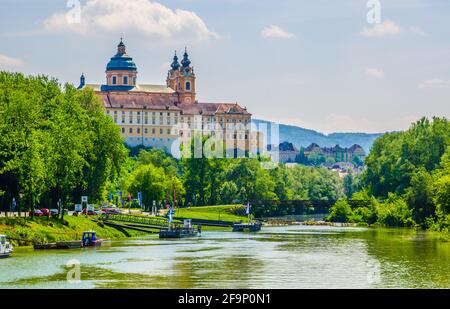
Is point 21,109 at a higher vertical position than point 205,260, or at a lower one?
higher

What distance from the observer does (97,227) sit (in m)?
102

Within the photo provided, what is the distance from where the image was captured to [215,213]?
152625mm

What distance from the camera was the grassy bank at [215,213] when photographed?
14525 cm

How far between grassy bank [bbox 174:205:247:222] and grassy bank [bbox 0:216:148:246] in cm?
3912

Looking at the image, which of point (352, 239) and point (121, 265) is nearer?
point (121, 265)

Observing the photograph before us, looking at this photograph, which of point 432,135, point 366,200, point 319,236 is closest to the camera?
point 319,236

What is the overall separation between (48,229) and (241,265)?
2435cm

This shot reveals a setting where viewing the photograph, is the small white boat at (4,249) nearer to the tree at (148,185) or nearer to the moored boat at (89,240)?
the moored boat at (89,240)

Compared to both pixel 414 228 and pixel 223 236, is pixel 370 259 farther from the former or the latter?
pixel 414 228

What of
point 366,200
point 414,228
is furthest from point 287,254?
point 366,200

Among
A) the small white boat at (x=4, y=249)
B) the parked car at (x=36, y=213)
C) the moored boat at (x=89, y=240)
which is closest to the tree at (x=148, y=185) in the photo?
the parked car at (x=36, y=213)

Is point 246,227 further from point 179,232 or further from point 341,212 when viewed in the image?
point 341,212

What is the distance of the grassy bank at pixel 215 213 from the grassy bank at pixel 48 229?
3912 centimetres
